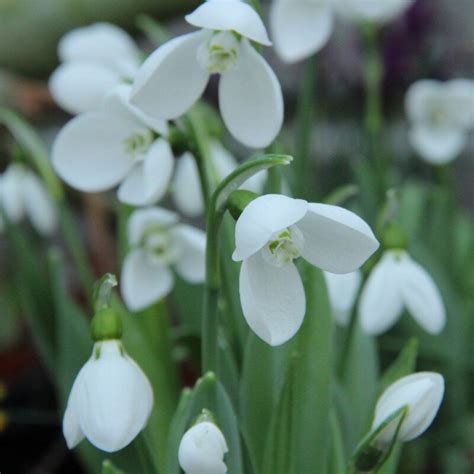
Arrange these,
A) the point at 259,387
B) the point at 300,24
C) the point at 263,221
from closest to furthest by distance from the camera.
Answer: the point at 263,221 → the point at 259,387 → the point at 300,24

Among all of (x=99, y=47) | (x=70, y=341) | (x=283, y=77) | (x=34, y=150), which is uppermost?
(x=99, y=47)

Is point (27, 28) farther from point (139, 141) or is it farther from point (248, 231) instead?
point (248, 231)

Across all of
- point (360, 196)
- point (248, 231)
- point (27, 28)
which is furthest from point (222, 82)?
point (27, 28)

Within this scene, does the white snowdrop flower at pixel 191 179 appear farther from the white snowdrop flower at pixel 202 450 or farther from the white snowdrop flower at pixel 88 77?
the white snowdrop flower at pixel 202 450

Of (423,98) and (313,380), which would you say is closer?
(313,380)

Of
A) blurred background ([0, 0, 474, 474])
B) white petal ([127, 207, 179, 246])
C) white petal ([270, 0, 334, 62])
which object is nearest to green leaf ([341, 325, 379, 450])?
white petal ([127, 207, 179, 246])

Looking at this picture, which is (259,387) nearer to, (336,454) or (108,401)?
(336,454)

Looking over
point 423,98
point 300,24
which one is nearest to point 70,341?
point 300,24
